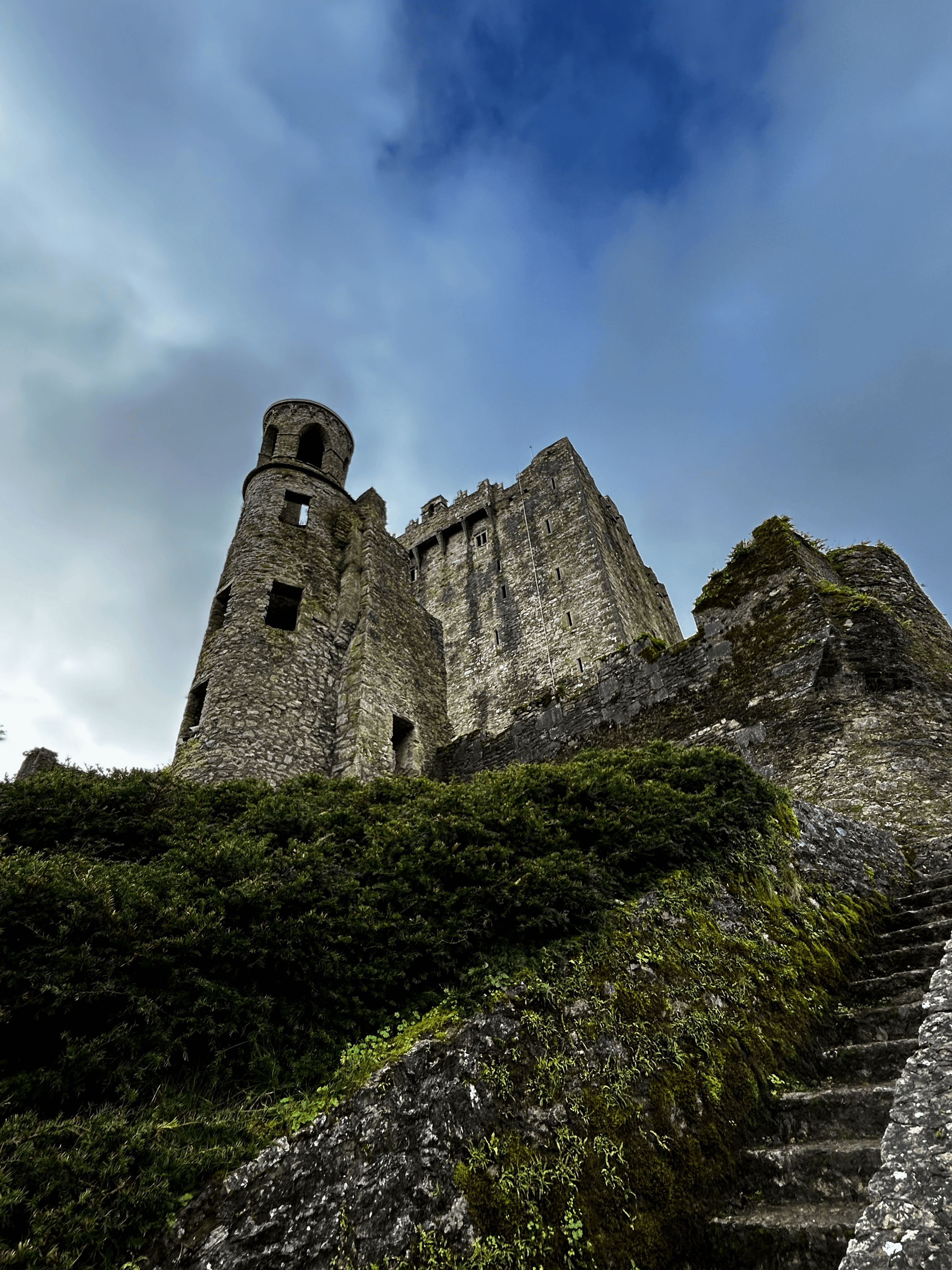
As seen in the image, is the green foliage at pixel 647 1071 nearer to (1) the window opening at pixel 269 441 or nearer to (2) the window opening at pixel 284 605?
(2) the window opening at pixel 284 605

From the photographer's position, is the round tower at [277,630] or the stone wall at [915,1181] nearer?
the stone wall at [915,1181]

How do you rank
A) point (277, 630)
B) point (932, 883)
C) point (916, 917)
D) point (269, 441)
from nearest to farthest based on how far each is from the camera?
point (916, 917), point (932, 883), point (277, 630), point (269, 441)

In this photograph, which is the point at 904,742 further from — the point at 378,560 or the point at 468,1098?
the point at 378,560

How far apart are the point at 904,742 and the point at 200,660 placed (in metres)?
10.8

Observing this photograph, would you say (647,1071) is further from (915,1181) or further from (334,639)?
(334,639)

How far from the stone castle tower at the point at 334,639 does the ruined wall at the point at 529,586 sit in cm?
9

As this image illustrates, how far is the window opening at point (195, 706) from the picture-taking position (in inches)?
434

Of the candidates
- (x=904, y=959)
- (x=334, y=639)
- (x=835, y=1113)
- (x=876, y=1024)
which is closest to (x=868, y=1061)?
(x=876, y=1024)

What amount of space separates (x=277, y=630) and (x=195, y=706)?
193cm

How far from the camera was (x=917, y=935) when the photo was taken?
468 centimetres

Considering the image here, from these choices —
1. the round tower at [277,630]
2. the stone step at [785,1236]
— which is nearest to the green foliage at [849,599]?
the stone step at [785,1236]

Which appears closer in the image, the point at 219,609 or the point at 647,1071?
the point at 647,1071

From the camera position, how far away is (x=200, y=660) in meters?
11.7

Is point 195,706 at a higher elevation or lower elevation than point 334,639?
lower
